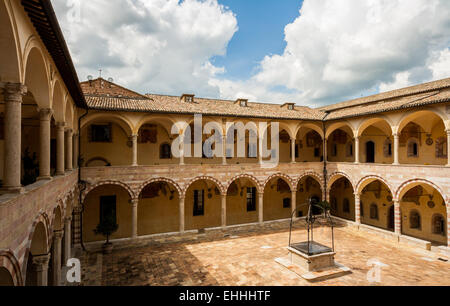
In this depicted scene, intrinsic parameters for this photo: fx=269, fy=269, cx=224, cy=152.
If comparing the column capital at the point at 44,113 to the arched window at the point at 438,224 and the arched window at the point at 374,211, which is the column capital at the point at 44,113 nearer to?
the arched window at the point at 438,224

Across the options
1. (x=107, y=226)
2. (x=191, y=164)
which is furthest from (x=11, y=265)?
(x=191, y=164)

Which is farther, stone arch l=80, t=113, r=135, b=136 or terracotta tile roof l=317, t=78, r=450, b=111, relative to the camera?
terracotta tile roof l=317, t=78, r=450, b=111

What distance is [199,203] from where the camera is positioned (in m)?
19.3

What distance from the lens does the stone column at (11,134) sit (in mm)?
4918

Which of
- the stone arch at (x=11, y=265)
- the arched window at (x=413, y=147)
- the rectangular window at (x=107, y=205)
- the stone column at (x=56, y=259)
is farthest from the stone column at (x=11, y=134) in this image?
the arched window at (x=413, y=147)

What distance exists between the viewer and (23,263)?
193 inches

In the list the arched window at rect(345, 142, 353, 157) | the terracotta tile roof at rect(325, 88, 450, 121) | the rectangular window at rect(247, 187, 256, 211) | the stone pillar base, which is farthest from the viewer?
the arched window at rect(345, 142, 353, 157)

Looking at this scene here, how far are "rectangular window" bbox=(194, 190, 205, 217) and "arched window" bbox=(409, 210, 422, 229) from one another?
1406 centimetres

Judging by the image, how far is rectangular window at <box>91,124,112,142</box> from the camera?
16344mm

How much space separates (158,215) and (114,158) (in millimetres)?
4717

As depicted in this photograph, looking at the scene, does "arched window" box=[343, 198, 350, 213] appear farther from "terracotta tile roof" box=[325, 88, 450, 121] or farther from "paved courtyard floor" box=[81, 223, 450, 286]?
"terracotta tile roof" box=[325, 88, 450, 121]

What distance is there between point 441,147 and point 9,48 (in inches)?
805

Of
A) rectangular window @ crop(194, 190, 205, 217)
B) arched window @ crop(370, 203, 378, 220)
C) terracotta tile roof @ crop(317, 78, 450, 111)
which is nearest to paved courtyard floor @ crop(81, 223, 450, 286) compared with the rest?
rectangular window @ crop(194, 190, 205, 217)
